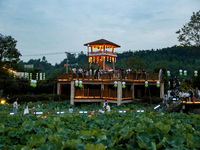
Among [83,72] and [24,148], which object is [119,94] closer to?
[83,72]

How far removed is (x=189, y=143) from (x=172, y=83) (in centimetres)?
2683

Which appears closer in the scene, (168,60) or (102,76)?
(102,76)

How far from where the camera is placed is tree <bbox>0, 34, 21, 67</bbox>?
101 feet

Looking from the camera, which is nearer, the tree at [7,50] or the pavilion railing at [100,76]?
the pavilion railing at [100,76]

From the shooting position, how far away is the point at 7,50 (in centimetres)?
3114

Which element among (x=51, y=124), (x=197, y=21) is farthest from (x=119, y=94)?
(x=51, y=124)

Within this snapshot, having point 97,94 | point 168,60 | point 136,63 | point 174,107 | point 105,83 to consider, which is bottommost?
point 174,107

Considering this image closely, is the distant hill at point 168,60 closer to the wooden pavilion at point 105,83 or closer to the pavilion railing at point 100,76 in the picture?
the wooden pavilion at point 105,83

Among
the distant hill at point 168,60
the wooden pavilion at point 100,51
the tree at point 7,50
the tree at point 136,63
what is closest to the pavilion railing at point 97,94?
the wooden pavilion at point 100,51

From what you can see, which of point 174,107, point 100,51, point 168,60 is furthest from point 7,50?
point 168,60

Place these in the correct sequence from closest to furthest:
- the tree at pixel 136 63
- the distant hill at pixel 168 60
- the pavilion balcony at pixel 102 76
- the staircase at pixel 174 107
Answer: the staircase at pixel 174 107 < the pavilion balcony at pixel 102 76 < the tree at pixel 136 63 < the distant hill at pixel 168 60

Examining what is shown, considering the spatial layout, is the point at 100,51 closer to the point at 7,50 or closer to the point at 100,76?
the point at 100,76

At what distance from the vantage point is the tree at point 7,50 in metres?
30.8

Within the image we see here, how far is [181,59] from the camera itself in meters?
64.3
